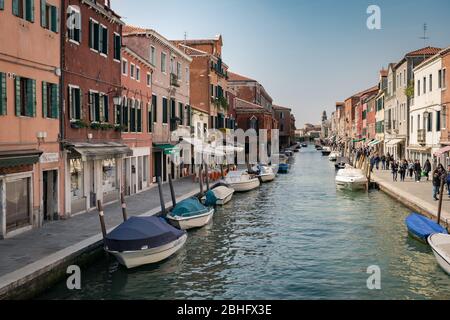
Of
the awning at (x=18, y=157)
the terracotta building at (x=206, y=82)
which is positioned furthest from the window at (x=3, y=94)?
the terracotta building at (x=206, y=82)

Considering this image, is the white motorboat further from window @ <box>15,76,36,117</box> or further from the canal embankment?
window @ <box>15,76,36,117</box>

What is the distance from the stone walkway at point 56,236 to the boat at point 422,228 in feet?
28.1

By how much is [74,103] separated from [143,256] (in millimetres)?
7349

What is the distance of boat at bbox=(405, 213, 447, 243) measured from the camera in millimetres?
16141

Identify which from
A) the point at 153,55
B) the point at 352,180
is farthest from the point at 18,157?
the point at 352,180

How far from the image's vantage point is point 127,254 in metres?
13.3

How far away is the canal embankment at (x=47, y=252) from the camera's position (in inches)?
407

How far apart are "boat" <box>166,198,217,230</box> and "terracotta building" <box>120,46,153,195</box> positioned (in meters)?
5.54

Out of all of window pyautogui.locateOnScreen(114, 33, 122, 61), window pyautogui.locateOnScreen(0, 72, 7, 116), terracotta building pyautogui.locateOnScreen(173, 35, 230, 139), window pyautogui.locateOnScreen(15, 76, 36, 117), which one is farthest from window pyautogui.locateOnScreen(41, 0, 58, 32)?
terracotta building pyautogui.locateOnScreen(173, 35, 230, 139)

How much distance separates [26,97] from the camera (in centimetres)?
1552

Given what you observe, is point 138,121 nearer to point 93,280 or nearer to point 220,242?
point 220,242

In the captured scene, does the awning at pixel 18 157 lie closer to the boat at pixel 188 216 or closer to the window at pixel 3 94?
the window at pixel 3 94
